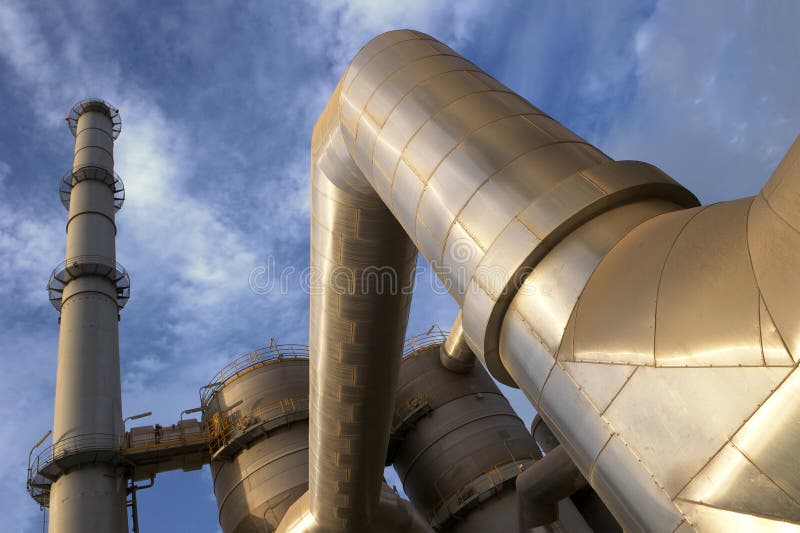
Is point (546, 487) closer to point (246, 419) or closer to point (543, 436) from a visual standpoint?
point (543, 436)

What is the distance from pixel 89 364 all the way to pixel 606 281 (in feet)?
71.0

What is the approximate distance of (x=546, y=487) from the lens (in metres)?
13.6

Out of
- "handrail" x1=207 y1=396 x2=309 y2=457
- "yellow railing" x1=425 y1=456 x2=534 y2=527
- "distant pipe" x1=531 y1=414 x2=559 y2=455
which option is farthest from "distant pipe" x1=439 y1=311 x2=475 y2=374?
"handrail" x1=207 y1=396 x2=309 y2=457

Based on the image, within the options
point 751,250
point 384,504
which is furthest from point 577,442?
point 384,504

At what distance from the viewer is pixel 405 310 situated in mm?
9703

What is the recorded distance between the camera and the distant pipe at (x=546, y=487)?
1328 cm

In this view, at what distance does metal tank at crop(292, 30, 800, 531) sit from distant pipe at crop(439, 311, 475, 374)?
51.7 ft

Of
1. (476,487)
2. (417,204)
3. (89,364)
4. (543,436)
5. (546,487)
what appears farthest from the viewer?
(543,436)

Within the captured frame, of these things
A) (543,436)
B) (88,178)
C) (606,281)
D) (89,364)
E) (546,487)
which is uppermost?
(88,178)

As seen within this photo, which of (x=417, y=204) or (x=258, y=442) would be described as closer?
(x=417, y=204)

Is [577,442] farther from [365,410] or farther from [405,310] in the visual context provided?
[365,410]

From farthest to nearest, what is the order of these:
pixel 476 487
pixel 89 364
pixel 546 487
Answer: pixel 89 364, pixel 476 487, pixel 546 487

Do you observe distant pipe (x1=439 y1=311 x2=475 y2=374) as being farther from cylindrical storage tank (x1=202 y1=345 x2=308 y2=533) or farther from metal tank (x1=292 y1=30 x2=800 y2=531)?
metal tank (x1=292 y1=30 x2=800 y2=531)

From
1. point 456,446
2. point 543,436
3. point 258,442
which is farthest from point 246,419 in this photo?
point 543,436
